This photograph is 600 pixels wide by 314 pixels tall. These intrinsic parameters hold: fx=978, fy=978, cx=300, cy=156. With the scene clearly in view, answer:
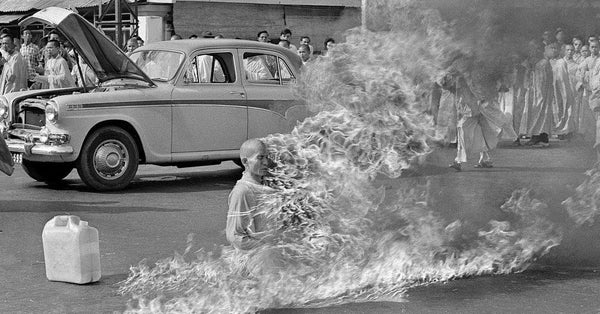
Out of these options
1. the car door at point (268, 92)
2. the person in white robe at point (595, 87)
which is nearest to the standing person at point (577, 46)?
the person in white robe at point (595, 87)

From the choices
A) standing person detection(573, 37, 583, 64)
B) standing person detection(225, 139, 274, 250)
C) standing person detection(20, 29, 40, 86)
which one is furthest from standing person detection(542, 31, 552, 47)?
standing person detection(20, 29, 40, 86)

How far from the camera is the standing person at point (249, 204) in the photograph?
617cm

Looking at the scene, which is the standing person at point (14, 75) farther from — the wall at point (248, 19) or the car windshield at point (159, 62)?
the wall at point (248, 19)

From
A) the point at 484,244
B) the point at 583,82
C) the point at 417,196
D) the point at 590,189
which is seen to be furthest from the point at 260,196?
the point at 583,82

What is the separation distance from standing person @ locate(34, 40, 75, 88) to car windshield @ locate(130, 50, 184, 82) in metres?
3.82

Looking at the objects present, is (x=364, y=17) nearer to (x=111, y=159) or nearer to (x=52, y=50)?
(x=111, y=159)

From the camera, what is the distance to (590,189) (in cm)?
786

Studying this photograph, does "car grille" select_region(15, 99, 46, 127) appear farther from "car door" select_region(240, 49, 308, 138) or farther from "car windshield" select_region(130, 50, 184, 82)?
"car door" select_region(240, 49, 308, 138)

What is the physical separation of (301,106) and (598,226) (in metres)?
5.11

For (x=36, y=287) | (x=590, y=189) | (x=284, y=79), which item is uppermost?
(x=284, y=79)

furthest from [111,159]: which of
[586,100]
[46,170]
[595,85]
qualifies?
[586,100]

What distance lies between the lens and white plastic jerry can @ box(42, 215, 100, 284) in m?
7.04

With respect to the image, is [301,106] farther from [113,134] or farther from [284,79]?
[113,134]

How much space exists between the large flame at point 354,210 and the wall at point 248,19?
18348 mm
